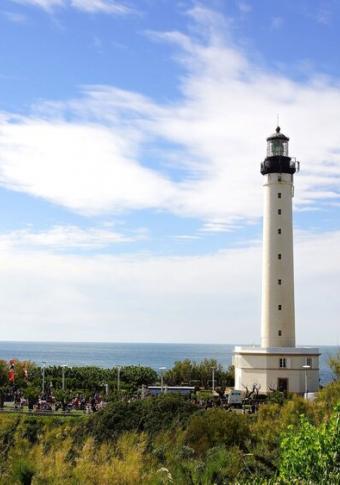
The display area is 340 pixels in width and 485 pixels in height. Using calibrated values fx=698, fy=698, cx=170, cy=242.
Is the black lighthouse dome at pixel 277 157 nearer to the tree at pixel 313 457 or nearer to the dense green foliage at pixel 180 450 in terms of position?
the dense green foliage at pixel 180 450

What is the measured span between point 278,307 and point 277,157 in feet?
31.9

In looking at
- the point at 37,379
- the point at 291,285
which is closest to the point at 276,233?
the point at 291,285

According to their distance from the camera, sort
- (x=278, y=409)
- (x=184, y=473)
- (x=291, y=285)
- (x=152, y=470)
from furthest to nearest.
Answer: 1. (x=291, y=285)
2. (x=278, y=409)
3. (x=152, y=470)
4. (x=184, y=473)

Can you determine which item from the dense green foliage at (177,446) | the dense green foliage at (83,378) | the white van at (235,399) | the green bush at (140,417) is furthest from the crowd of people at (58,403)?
the green bush at (140,417)

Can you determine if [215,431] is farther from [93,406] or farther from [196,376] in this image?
[196,376]

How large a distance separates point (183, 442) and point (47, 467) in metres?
8.78

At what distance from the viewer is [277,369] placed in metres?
42.5

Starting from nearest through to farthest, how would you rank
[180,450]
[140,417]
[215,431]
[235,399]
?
[180,450], [215,431], [140,417], [235,399]

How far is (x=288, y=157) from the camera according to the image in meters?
45.5

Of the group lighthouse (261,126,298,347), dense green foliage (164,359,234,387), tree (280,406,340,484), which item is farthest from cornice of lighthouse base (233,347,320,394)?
tree (280,406,340,484)

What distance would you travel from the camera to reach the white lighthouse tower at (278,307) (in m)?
42.4

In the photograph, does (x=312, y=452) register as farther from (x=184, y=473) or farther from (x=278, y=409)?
(x=278, y=409)

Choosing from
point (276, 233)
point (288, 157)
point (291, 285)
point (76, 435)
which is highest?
point (288, 157)

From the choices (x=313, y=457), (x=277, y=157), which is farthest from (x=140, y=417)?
(x=277, y=157)
